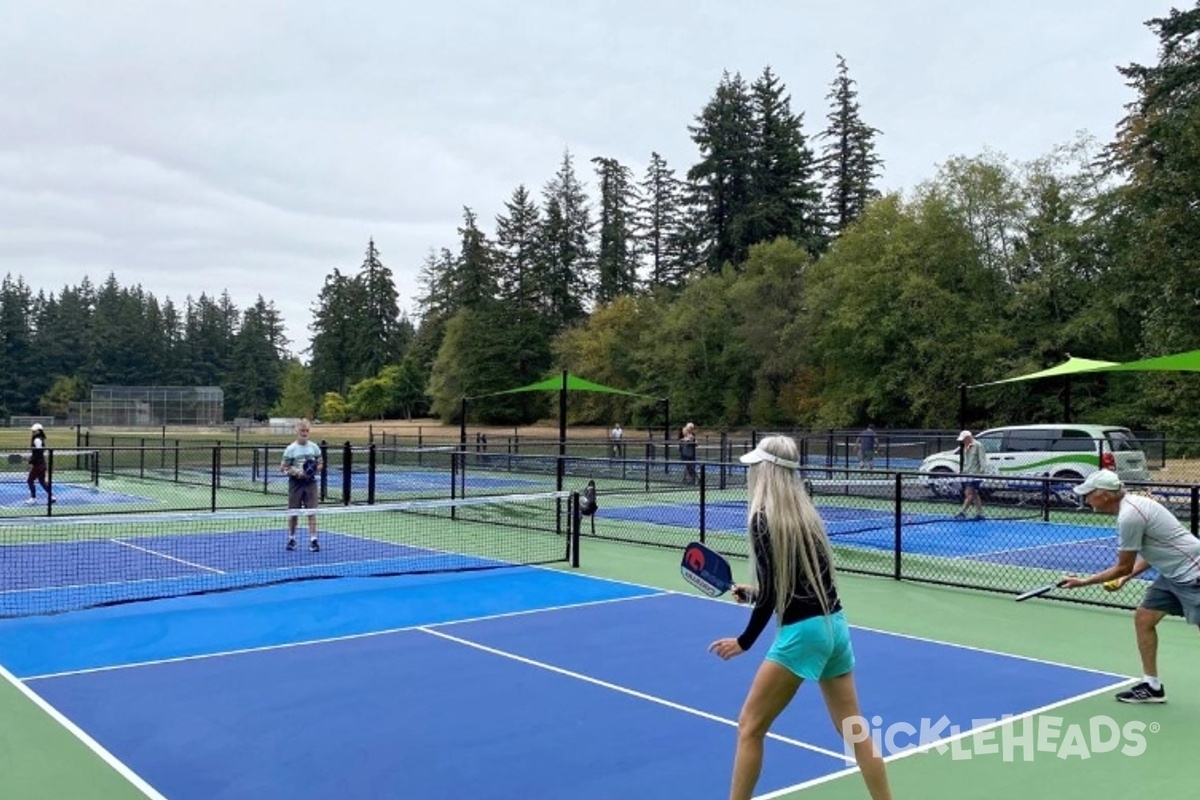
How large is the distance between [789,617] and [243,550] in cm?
1253

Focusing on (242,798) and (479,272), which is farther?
(479,272)

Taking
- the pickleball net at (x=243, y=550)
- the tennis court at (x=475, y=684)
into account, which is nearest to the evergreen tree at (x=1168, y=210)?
the pickleball net at (x=243, y=550)

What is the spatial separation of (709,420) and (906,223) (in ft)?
54.3

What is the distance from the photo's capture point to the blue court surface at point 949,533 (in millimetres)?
14703

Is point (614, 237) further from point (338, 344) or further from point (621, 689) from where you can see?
point (621, 689)

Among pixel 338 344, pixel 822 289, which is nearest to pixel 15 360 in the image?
pixel 338 344

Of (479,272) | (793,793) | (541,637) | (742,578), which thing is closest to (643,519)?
(742,578)

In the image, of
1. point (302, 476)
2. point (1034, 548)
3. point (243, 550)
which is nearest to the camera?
point (302, 476)

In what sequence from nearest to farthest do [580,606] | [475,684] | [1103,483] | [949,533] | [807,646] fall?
[807,646] < [1103,483] < [475,684] < [580,606] < [949,533]

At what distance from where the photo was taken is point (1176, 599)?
6.89 m

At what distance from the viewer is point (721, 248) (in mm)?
76188

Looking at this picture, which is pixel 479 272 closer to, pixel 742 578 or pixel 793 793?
pixel 742 578

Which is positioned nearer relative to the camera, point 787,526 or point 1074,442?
point 787,526

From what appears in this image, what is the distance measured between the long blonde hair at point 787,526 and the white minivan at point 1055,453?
17.8 metres
